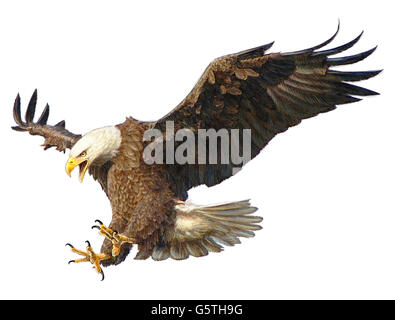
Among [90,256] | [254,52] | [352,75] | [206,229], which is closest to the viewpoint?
[254,52]

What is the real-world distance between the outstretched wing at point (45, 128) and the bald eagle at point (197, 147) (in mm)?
451

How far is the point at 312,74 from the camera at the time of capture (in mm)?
5957

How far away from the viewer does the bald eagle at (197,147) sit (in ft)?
19.3

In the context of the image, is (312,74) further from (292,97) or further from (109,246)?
(109,246)

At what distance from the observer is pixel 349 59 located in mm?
5832

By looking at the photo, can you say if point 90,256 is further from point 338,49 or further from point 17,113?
point 338,49

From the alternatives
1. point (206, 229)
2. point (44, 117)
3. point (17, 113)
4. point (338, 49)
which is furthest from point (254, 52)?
point (17, 113)

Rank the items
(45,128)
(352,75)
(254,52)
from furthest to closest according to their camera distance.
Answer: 1. (45,128)
2. (352,75)
3. (254,52)

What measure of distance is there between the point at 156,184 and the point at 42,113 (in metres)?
1.46

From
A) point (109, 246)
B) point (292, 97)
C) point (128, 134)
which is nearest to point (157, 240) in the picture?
point (109, 246)

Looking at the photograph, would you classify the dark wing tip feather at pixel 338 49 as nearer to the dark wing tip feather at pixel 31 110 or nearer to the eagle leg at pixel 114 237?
the eagle leg at pixel 114 237

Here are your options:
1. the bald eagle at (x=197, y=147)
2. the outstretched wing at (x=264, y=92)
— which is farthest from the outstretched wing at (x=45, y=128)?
the outstretched wing at (x=264, y=92)

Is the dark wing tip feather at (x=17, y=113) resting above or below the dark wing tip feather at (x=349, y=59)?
above

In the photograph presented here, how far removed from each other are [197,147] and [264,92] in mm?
639
